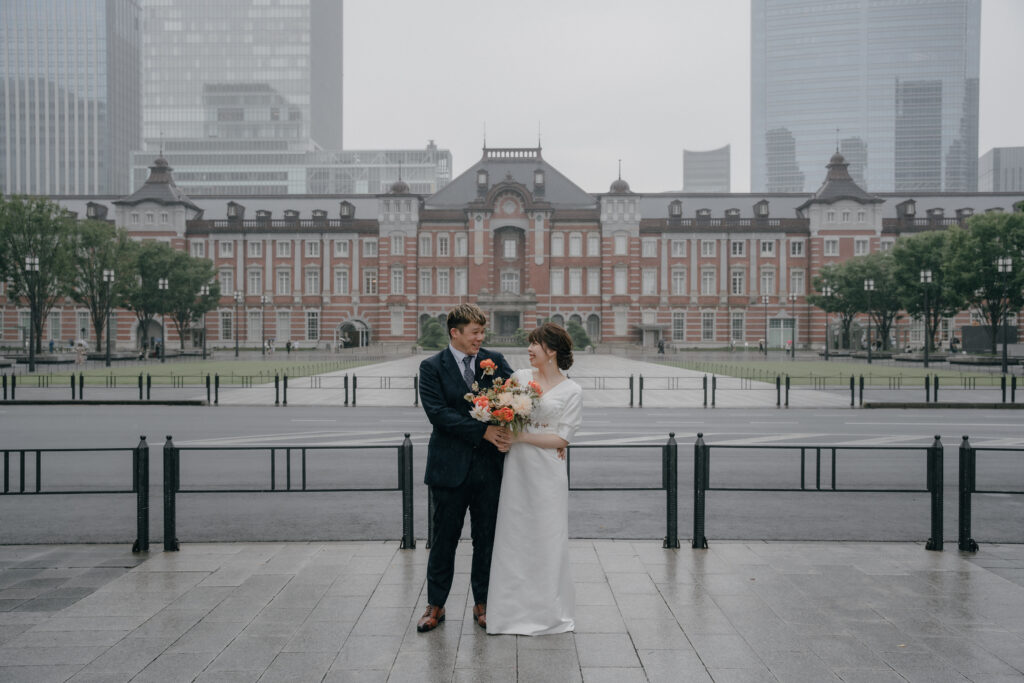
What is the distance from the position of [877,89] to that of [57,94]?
15118 centimetres

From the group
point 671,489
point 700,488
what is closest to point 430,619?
point 671,489

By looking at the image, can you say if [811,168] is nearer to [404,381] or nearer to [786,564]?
[404,381]

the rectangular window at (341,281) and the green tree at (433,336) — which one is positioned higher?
the rectangular window at (341,281)

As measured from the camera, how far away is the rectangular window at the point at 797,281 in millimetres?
71938

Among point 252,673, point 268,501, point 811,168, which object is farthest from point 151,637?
point 811,168

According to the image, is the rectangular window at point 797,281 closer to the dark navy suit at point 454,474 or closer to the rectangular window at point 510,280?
the rectangular window at point 510,280

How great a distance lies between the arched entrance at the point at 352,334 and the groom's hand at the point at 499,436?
6974 cm

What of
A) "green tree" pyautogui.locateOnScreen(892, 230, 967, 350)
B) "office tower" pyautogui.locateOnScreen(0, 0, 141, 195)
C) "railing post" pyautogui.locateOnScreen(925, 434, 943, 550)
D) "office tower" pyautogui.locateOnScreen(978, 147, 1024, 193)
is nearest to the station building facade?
"green tree" pyautogui.locateOnScreen(892, 230, 967, 350)

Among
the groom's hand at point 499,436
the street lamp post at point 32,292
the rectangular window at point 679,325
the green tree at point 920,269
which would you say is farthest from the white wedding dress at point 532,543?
the rectangular window at point 679,325

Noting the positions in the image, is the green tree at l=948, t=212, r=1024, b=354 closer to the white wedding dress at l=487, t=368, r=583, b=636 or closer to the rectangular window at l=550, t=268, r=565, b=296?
the rectangular window at l=550, t=268, r=565, b=296

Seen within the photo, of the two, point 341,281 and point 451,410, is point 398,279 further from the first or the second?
point 451,410

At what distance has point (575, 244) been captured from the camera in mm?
72125

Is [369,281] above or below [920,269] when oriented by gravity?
above

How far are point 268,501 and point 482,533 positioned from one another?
5.38m
